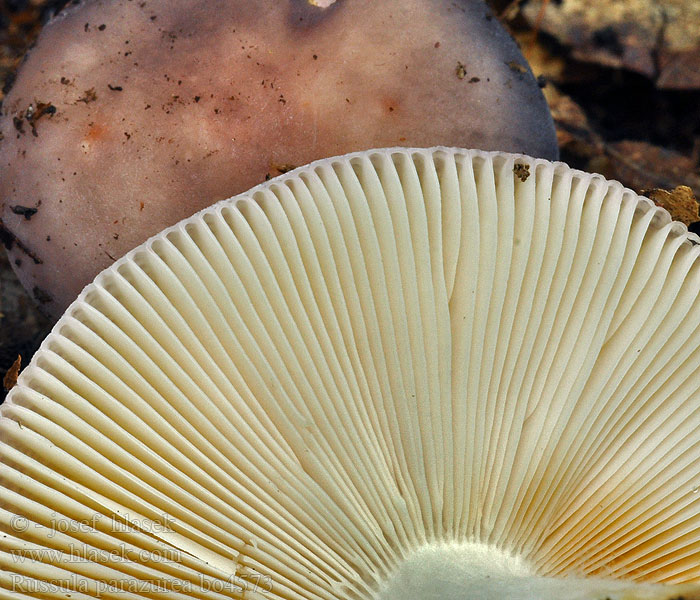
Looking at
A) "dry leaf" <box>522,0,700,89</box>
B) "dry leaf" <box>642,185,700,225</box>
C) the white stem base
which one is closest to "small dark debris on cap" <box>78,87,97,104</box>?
the white stem base

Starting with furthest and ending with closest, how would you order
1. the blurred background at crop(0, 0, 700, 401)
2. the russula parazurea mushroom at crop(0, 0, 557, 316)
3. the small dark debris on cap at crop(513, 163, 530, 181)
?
the blurred background at crop(0, 0, 700, 401) < the russula parazurea mushroom at crop(0, 0, 557, 316) < the small dark debris on cap at crop(513, 163, 530, 181)

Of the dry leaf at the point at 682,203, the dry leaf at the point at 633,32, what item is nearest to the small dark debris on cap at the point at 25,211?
the dry leaf at the point at 682,203

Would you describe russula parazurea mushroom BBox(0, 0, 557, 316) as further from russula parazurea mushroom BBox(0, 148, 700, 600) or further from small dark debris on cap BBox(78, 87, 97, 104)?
russula parazurea mushroom BBox(0, 148, 700, 600)

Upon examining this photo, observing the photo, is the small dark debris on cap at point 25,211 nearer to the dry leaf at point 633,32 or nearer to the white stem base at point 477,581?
the white stem base at point 477,581

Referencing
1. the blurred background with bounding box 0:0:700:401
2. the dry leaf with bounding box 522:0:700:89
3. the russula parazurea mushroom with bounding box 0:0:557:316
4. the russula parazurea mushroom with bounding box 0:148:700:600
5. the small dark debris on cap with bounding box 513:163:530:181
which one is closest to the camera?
the russula parazurea mushroom with bounding box 0:148:700:600

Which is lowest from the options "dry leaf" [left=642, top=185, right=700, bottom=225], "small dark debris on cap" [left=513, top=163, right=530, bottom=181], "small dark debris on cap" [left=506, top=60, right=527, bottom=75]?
"small dark debris on cap" [left=513, top=163, right=530, bottom=181]

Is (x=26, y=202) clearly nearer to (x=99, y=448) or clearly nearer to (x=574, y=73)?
(x=99, y=448)

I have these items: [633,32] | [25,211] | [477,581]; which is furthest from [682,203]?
[25,211]
